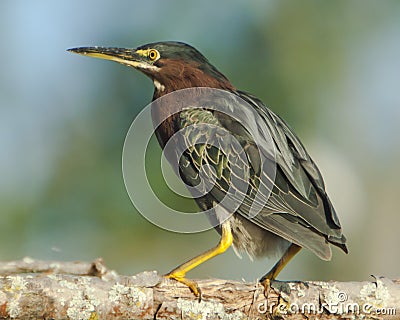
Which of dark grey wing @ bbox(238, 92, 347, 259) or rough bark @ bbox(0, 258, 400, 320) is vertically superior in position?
dark grey wing @ bbox(238, 92, 347, 259)

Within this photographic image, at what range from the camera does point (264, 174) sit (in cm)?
524

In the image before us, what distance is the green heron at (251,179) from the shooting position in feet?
16.2

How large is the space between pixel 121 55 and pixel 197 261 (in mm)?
1806

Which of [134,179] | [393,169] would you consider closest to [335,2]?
[393,169]

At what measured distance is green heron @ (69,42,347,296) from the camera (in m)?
4.94

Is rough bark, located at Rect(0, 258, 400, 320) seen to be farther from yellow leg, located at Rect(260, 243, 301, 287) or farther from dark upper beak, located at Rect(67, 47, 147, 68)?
dark upper beak, located at Rect(67, 47, 147, 68)

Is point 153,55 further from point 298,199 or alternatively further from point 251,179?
point 298,199

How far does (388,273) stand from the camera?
10094mm

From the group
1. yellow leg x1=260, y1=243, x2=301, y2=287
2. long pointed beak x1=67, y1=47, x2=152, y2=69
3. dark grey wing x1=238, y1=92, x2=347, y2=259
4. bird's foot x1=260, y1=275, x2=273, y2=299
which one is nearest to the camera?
bird's foot x1=260, y1=275, x2=273, y2=299

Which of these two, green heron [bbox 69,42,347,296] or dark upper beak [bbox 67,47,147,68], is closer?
green heron [bbox 69,42,347,296]
